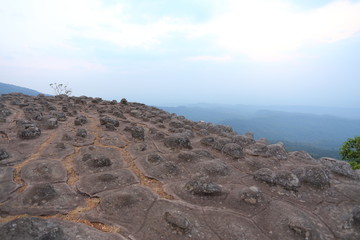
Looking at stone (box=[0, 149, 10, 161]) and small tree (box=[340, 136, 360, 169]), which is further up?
stone (box=[0, 149, 10, 161])

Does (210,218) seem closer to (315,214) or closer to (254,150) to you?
(315,214)

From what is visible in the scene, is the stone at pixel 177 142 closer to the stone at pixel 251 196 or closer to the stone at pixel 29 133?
the stone at pixel 251 196

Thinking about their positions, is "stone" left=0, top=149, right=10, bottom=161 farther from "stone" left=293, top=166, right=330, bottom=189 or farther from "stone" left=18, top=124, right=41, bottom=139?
"stone" left=293, top=166, right=330, bottom=189

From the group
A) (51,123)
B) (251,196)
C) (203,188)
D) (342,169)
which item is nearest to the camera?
(251,196)

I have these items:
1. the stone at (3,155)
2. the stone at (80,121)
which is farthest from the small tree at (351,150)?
the stone at (3,155)

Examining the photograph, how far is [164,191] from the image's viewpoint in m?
5.65

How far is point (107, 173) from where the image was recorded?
616 cm

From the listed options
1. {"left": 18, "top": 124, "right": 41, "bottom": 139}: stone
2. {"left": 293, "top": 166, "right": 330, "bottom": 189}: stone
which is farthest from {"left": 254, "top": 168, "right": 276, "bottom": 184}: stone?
{"left": 18, "top": 124, "right": 41, "bottom": 139}: stone

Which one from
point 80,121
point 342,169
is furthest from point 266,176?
point 80,121

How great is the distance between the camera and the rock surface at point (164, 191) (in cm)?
428

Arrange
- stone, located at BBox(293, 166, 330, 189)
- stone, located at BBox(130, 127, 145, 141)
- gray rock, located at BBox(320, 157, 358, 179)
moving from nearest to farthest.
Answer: stone, located at BBox(293, 166, 330, 189) < gray rock, located at BBox(320, 157, 358, 179) < stone, located at BBox(130, 127, 145, 141)

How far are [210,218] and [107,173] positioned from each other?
3163 mm

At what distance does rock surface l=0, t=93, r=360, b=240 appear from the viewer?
4.28 meters

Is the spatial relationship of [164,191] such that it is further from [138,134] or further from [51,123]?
[51,123]
